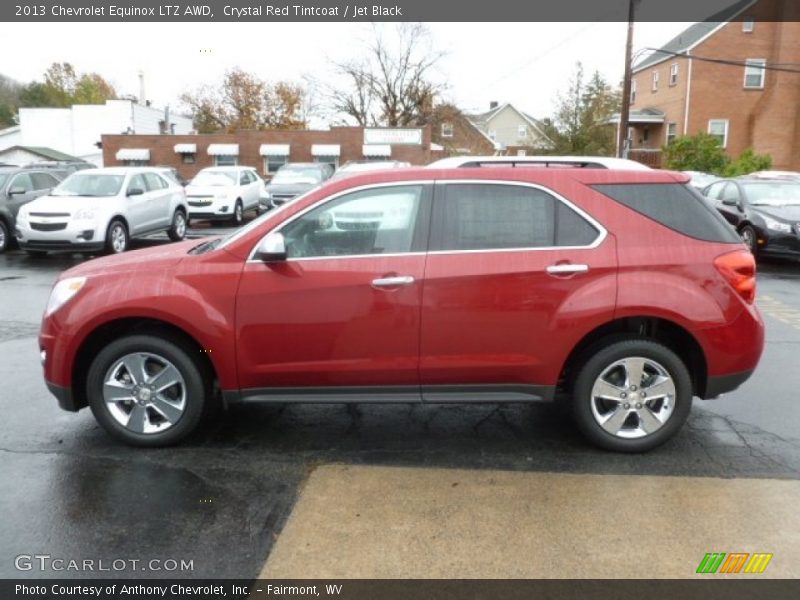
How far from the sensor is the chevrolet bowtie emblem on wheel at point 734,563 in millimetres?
2959

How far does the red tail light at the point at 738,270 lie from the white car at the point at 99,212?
11317 mm

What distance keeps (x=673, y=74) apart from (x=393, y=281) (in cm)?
4111

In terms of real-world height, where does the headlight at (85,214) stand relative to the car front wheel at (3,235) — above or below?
above

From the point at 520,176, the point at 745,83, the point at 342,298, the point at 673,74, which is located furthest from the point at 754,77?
the point at 342,298

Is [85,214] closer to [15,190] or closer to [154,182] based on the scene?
[154,182]

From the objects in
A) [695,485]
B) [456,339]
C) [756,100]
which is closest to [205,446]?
[456,339]

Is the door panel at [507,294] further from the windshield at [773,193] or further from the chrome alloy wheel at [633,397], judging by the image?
the windshield at [773,193]

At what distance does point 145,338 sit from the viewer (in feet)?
13.4

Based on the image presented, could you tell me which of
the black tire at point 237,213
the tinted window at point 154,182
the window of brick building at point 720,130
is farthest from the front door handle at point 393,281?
the window of brick building at point 720,130

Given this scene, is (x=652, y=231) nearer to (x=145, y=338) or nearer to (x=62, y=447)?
(x=145, y=338)

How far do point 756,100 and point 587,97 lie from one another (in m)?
10.1

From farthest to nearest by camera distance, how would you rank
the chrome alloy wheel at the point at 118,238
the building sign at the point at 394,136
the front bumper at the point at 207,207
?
the building sign at the point at 394,136, the front bumper at the point at 207,207, the chrome alloy wheel at the point at 118,238

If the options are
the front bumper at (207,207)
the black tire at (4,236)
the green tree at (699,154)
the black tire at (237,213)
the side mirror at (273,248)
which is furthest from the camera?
the green tree at (699,154)
